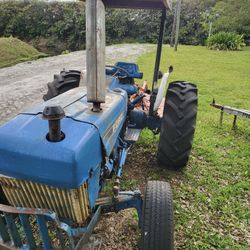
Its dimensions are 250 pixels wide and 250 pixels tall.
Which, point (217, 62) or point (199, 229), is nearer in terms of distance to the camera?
point (199, 229)

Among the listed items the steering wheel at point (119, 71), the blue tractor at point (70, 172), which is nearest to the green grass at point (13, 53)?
the steering wheel at point (119, 71)

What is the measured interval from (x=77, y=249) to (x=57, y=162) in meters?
0.53

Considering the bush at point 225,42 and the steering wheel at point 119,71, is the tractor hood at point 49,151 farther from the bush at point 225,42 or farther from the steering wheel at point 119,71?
the bush at point 225,42

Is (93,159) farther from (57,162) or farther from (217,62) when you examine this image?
(217,62)

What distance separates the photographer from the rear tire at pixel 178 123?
3.10m

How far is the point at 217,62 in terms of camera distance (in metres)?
13.7

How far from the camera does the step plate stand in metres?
3.19

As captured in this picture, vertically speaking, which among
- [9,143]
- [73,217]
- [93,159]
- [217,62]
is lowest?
[217,62]

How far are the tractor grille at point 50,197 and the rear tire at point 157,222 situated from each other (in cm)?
41

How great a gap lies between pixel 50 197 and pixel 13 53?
13.0 m

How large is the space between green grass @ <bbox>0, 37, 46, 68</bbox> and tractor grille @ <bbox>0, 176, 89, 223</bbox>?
10.9 meters

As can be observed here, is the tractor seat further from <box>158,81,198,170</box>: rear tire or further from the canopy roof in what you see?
the canopy roof

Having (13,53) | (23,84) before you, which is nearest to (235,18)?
(13,53)

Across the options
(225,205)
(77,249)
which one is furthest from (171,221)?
(225,205)
